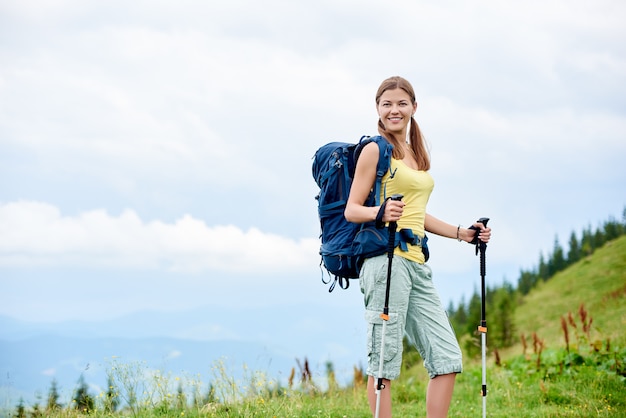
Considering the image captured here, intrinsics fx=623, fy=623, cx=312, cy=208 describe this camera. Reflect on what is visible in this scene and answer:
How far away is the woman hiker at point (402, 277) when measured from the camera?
430 cm

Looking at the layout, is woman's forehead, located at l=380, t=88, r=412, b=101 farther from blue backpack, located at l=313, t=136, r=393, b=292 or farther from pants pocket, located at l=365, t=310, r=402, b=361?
pants pocket, located at l=365, t=310, r=402, b=361

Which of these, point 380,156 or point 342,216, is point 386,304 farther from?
point 380,156

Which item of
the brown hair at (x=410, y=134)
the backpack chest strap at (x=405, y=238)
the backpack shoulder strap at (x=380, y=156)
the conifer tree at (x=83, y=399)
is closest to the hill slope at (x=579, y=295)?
the conifer tree at (x=83, y=399)

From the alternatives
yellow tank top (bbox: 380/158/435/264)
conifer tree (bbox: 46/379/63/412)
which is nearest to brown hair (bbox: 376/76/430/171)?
yellow tank top (bbox: 380/158/435/264)

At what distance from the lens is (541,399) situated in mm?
7770

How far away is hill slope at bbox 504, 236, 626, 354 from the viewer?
47.0 m

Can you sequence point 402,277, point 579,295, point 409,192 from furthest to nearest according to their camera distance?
point 579,295 → point 409,192 → point 402,277

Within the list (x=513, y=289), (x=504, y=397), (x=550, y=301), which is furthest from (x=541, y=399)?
(x=513, y=289)

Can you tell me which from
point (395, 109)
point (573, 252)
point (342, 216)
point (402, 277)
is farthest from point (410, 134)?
point (573, 252)

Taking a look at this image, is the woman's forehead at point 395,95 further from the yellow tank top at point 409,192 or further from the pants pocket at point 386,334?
the pants pocket at point 386,334

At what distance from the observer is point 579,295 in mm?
54875

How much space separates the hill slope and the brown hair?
39.3 metres

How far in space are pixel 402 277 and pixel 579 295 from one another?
5592 centimetres

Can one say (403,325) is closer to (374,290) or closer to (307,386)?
(374,290)
